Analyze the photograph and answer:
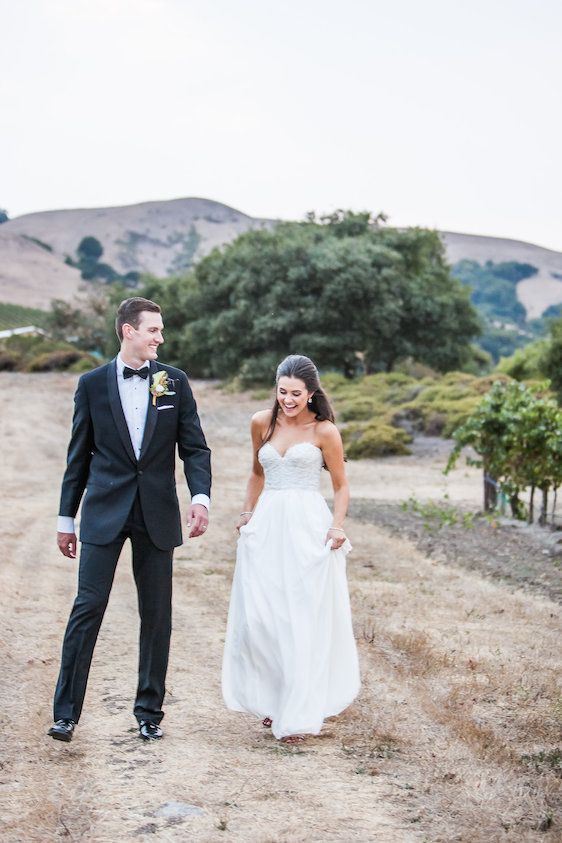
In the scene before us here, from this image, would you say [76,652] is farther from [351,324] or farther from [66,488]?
[351,324]

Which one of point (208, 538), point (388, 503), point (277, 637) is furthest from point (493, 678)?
point (388, 503)

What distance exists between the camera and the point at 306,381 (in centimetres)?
605

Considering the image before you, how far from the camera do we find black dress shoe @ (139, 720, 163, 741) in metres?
5.65

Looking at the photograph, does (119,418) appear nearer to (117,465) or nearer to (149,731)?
(117,465)

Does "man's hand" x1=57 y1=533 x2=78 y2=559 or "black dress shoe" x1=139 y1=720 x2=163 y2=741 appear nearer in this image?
"black dress shoe" x1=139 y1=720 x2=163 y2=741

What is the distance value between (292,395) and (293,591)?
39.4 inches

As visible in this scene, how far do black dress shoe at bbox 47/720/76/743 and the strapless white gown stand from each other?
0.85m

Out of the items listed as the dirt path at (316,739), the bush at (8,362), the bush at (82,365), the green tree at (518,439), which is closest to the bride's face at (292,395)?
the dirt path at (316,739)

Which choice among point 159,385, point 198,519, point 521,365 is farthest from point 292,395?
point 521,365

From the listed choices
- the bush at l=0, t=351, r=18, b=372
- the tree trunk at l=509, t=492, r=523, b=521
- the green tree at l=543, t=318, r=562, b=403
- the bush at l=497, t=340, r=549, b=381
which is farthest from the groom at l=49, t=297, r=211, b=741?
the bush at l=0, t=351, r=18, b=372

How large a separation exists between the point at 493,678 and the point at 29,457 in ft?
60.2

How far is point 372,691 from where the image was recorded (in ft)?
22.3

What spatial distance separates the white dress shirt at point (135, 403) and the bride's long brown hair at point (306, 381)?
0.65m

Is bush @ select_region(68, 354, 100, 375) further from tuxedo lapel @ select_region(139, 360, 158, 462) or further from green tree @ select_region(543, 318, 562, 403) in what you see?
tuxedo lapel @ select_region(139, 360, 158, 462)
